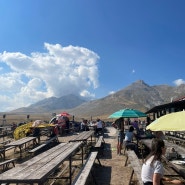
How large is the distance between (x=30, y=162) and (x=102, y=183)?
11.3ft

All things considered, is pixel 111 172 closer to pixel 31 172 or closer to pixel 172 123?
pixel 172 123

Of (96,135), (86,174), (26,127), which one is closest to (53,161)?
(86,174)

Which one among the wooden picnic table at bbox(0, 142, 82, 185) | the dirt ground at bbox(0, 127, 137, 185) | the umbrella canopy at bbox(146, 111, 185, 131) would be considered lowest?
the dirt ground at bbox(0, 127, 137, 185)

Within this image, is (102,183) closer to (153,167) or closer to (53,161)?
(53,161)

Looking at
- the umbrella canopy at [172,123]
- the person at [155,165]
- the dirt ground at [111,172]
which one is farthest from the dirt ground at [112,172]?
the person at [155,165]

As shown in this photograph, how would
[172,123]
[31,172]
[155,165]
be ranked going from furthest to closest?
[172,123] → [31,172] → [155,165]

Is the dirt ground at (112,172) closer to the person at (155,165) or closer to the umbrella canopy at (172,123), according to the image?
the umbrella canopy at (172,123)

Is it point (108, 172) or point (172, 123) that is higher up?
point (172, 123)

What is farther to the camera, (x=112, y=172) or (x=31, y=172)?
(x=112, y=172)

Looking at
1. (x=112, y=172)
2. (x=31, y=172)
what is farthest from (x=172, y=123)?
(x=112, y=172)

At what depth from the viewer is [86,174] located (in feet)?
26.6

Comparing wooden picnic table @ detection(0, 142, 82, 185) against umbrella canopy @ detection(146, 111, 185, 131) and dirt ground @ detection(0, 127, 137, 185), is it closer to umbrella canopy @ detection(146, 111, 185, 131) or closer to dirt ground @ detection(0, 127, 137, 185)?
umbrella canopy @ detection(146, 111, 185, 131)

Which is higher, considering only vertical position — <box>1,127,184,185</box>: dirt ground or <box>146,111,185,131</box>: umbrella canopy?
<box>146,111,185,131</box>: umbrella canopy

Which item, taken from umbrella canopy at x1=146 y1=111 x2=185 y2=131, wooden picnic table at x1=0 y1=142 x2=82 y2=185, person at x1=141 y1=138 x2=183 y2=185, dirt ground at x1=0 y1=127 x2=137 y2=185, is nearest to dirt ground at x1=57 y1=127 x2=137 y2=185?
dirt ground at x1=0 y1=127 x2=137 y2=185
